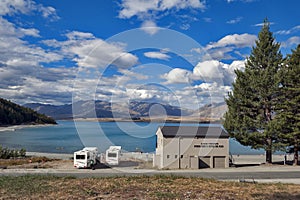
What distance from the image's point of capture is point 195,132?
3138 cm

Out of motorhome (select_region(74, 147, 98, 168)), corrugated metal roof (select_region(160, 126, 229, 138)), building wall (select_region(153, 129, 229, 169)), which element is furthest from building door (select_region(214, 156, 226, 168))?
motorhome (select_region(74, 147, 98, 168))

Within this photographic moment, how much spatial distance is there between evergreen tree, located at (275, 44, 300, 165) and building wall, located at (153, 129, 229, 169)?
19.7ft

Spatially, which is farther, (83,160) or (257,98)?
(257,98)

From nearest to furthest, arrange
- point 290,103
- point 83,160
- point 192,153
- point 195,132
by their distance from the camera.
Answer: point 290,103
point 83,160
point 192,153
point 195,132

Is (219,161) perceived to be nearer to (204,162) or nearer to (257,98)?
(204,162)

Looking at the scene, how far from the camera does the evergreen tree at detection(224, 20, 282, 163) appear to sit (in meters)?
29.6

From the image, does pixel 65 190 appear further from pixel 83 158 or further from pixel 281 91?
pixel 281 91

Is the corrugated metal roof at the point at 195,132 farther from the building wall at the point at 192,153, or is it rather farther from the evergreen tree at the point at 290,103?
the evergreen tree at the point at 290,103

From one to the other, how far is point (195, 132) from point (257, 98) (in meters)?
7.69

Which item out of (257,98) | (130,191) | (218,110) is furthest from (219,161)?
(218,110)

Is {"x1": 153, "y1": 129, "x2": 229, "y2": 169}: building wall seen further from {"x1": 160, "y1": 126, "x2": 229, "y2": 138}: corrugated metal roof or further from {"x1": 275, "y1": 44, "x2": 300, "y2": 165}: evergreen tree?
{"x1": 275, "y1": 44, "x2": 300, "y2": 165}: evergreen tree

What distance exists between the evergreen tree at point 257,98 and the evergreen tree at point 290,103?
803 millimetres

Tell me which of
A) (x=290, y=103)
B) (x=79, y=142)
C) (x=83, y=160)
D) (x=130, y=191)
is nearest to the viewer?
(x=130, y=191)

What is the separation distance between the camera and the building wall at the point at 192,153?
29.8 meters
